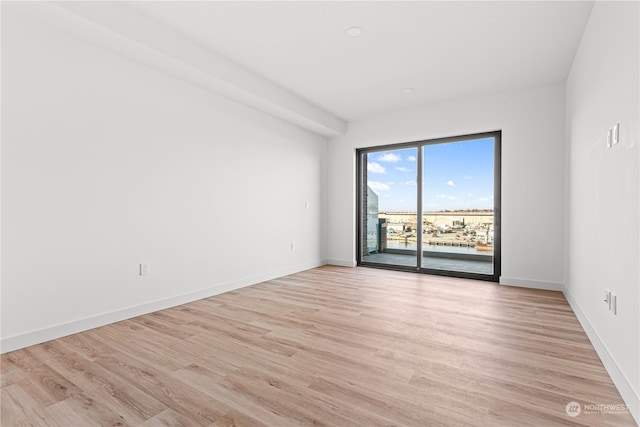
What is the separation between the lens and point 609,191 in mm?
2010

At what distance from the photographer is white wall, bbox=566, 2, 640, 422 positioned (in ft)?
5.24

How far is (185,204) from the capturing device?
344cm

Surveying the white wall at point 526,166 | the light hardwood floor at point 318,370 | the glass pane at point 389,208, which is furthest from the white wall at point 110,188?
the white wall at point 526,166

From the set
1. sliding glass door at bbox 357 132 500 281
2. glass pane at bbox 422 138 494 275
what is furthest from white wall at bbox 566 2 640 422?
glass pane at bbox 422 138 494 275

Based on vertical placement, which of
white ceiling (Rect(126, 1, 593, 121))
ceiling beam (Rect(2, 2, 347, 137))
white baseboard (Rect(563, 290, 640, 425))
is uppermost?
white ceiling (Rect(126, 1, 593, 121))

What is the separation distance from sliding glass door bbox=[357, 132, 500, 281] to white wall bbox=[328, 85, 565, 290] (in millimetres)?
177

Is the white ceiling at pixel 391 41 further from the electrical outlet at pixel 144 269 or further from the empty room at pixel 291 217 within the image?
the electrical outlet at pixel 144 269

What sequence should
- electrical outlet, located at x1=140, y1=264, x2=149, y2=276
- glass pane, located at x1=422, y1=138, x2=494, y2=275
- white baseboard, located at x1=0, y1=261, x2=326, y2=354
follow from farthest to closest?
glass pane, located at x1=422, y1=138, x2=494, y2=275
electrical outlet, located at x1=140, y1=264, x2=149, y2=276
white baseboard, located at x1=0, y1=261, x2=326, y2=354

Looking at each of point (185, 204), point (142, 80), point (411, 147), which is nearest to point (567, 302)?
point (411, 147)

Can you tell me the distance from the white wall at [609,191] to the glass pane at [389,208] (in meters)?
2.46

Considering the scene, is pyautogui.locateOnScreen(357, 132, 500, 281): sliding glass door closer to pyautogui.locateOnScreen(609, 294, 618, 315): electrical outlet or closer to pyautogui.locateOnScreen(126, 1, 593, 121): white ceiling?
pyautogui.locateOnScreen(126, 1, 593, 121): white ceiling

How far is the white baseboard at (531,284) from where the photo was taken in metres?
3.94

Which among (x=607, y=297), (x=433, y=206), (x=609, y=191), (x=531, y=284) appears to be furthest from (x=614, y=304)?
(x=433, y=206)

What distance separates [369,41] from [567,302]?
3.38 m
